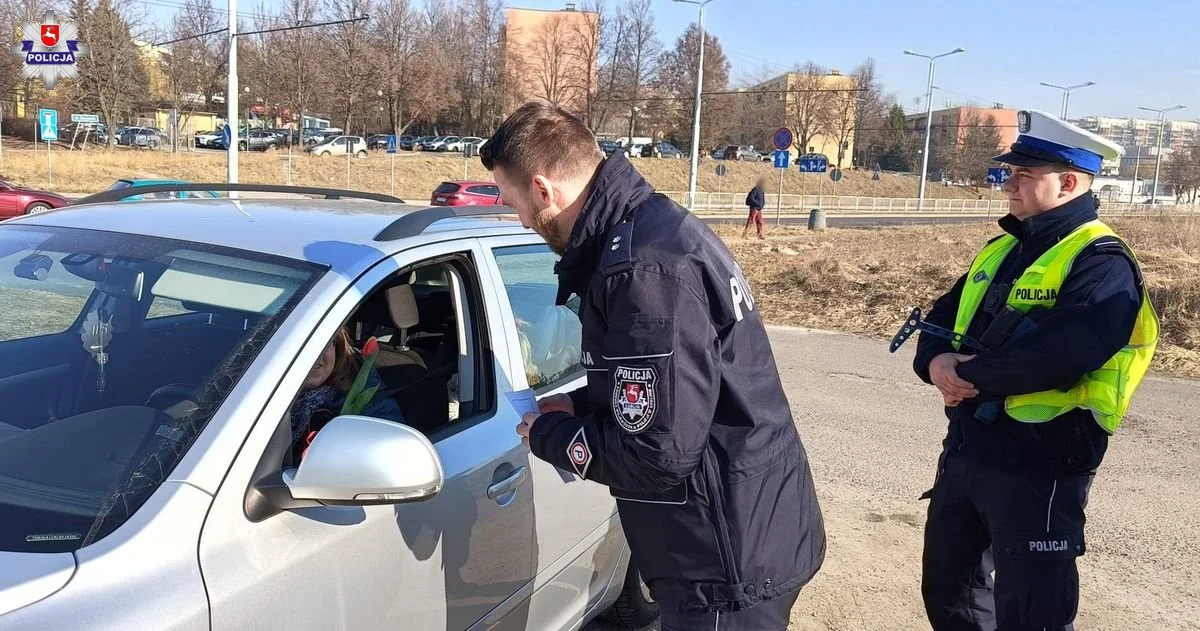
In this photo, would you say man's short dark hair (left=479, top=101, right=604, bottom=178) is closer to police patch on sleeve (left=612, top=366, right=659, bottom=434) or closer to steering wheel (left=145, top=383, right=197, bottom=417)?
police patch on sleeve (left=612, top=366, right=659, bottom=434)

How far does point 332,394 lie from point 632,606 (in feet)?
5.22

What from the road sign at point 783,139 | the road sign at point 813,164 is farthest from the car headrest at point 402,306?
the road sign at point 813,164

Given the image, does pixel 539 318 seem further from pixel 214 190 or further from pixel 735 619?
pixel 214 190

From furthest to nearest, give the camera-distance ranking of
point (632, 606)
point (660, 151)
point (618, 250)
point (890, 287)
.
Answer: point (660, 151) → point (890, 287) → point (632, 606) → point (618, 250)

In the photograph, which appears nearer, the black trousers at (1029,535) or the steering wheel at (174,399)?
the steering wheel at (174,399)

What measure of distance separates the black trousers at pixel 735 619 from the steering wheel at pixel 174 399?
1.13 meters

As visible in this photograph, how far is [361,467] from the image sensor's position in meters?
1.62

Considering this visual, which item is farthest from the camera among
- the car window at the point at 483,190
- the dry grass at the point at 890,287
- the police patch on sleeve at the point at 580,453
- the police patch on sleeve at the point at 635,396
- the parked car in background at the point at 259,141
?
the parked car in background at the point at 259,141

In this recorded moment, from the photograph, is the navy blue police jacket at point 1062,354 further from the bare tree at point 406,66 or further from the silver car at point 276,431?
the bare tree at point 406,66

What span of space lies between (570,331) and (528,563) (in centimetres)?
90

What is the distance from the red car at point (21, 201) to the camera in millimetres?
18656

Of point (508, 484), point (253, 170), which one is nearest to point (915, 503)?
point (508, 484)

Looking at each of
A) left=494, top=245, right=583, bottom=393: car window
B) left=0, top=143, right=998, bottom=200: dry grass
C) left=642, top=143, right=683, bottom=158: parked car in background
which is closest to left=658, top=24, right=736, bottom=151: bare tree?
left=642, top=143, right=683, bottom=158: parked car in background

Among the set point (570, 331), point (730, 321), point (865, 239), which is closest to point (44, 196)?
point (865, 239)
